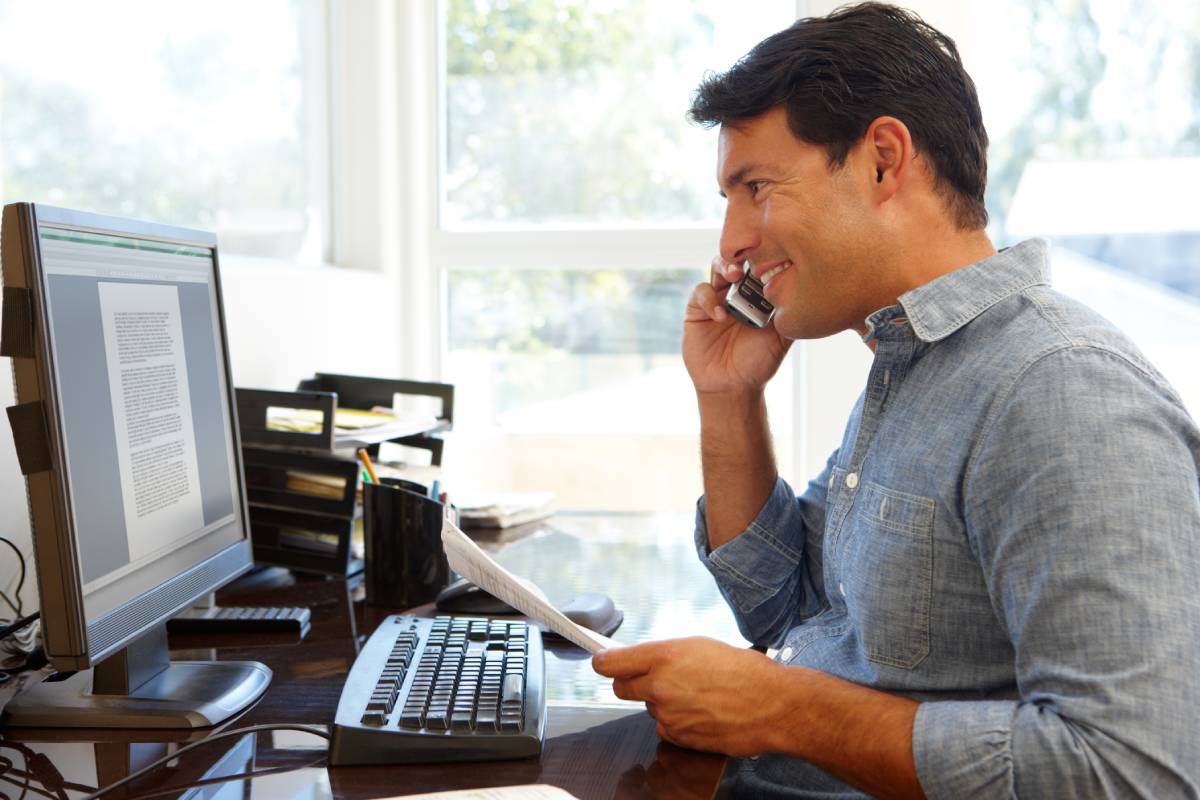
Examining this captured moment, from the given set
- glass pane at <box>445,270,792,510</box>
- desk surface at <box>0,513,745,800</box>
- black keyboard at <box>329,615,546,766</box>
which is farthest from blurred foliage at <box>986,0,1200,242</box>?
black keyboard at <box>329,615,546,766</box>

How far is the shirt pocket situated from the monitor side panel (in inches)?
25.8

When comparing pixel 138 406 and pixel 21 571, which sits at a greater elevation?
pixel 138 406

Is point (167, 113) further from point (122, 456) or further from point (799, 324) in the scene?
point (799, 324)

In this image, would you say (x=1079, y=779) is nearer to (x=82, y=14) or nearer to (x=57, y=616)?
(x=57, y=616)

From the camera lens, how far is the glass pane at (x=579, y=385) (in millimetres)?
2861

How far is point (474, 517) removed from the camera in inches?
79.7

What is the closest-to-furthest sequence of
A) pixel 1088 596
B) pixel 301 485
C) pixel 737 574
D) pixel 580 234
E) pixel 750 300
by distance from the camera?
pixel 1088 596 < pixel 737 574 < pixel 750 300 < pixel 301 485 < pixel 580 234

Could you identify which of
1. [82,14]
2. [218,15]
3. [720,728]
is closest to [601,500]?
[218,15]

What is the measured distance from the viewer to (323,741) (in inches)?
38.3

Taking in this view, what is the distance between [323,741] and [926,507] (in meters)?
0.55

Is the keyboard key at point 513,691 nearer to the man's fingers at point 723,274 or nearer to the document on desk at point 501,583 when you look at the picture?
the document on desk at point 501,583

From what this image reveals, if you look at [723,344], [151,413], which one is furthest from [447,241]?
[151,413]

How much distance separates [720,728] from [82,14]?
144 centimetres

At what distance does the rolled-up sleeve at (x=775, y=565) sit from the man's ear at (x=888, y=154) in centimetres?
36
